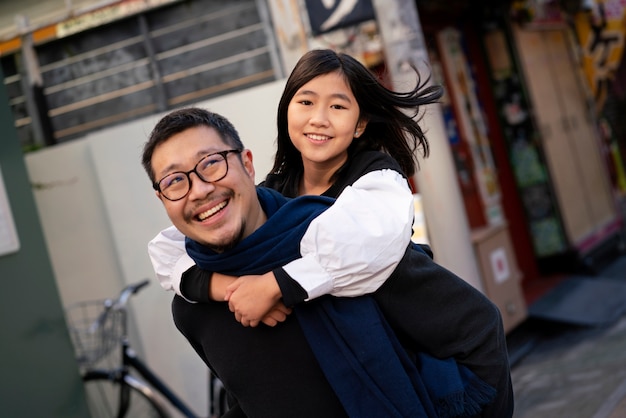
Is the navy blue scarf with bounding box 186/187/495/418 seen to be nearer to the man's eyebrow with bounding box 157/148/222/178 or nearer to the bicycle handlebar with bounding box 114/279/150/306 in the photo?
the man's eyebrow with bounding box 157/148/222/178

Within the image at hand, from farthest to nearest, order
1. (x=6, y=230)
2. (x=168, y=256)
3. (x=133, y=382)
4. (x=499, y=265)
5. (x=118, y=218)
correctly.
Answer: (x=499, y=265)
(x=118, y=218)
(x=133, y=382)
(x=6, y=230)
(x=168, y=256)

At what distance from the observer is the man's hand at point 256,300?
7.36ft

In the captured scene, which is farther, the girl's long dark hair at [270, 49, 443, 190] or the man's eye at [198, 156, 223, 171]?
the girl's long dark hair at [270, 49, 443, 190]

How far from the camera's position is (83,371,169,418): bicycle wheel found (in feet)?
19.7

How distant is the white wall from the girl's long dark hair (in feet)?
11.4

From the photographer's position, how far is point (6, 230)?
16.8ft

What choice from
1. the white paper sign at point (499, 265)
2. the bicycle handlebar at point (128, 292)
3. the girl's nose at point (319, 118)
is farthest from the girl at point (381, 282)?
the white paper sign at point (499, 265)

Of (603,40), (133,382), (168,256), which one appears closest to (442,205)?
(133,382)

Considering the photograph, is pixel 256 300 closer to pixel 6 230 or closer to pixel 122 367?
pixel 6 230

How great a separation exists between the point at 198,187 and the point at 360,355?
1.77 feet

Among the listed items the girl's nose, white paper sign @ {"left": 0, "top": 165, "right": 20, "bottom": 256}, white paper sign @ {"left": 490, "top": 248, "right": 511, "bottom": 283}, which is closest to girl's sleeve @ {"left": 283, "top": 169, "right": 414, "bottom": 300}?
the girl's nose

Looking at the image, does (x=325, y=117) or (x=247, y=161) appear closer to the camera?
(x=247, y=161)

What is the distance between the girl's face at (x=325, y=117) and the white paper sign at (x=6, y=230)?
2.73 m

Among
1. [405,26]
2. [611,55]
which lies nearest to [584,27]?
[611,55]
